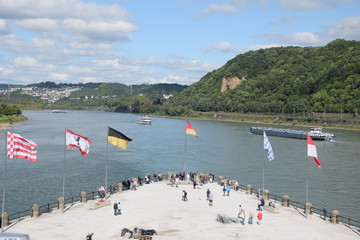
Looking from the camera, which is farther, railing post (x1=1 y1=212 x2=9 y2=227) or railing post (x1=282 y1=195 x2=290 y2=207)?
railing post (x1=282 y1=195 x2=290 y2=207)

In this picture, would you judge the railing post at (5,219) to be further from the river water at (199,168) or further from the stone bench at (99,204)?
the river water at (199,168)

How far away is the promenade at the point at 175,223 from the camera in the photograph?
28500mm

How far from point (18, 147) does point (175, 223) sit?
12.2m

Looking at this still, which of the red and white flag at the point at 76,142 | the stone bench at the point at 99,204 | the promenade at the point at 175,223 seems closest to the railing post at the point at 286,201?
the promenade at the point at 175,223

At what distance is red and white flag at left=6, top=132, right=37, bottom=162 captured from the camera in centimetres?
2789

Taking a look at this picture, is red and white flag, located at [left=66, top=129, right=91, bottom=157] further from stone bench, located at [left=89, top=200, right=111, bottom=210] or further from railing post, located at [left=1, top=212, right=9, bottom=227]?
Answer: railing post, located at [left=1, top=212, right=9, bottom=227]

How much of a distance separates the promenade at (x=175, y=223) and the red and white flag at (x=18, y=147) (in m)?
5.12

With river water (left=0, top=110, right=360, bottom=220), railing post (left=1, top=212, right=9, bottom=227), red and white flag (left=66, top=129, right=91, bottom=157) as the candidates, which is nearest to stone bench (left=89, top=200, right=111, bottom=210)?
red and white flag (left=66, top=129, right=91, bottom=157)

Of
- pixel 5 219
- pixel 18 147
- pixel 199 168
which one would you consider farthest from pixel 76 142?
pixel 199 168

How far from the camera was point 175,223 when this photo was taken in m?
31.0

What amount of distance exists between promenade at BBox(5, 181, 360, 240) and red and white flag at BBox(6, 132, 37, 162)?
5.12 metres

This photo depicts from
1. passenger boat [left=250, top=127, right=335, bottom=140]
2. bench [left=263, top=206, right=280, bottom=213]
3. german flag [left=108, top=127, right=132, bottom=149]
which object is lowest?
bench [left=263, top=206, right=280, bottom=213]

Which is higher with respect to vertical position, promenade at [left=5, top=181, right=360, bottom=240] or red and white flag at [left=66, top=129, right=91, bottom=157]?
red and white flag at [left=66, top=129, right=91, bottom=157]

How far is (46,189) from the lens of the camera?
179ft
